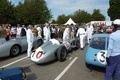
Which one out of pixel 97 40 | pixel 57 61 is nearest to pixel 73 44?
pixel 57 61

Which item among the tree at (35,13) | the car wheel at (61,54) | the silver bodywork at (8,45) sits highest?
the tree at (35,13)

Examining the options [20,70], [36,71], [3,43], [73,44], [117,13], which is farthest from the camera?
[117,13]

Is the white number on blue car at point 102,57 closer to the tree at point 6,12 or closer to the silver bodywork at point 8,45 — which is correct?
the silver bodywork at point 8,45

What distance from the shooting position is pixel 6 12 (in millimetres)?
29781

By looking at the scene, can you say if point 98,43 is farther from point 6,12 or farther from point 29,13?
point 29,13

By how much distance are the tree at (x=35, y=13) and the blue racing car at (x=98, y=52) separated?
26.4 metres

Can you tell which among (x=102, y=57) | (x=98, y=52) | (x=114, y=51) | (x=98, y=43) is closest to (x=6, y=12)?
(x=98, y=43)

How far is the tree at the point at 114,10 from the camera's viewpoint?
55500 millimetres

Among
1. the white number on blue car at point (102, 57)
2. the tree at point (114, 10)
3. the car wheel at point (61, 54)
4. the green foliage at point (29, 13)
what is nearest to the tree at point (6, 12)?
the green foliage at point (29, 13)

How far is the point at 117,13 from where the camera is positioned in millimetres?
55719

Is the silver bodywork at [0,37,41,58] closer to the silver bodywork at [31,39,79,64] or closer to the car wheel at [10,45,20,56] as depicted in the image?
the car wheel at [10,45,20,56]

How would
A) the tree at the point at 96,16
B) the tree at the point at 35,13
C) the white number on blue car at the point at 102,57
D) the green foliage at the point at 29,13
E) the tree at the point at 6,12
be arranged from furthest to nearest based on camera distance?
1. the tree at the point at 96,16
2. the tree at the point at 35,13
3. the green foliage at the point at 29,13
4. the tree at the point at 6,12
5. the white number on blue car at the point at 102,57

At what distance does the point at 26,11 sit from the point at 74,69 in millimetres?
28118

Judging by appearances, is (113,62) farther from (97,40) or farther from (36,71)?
(36,71)
